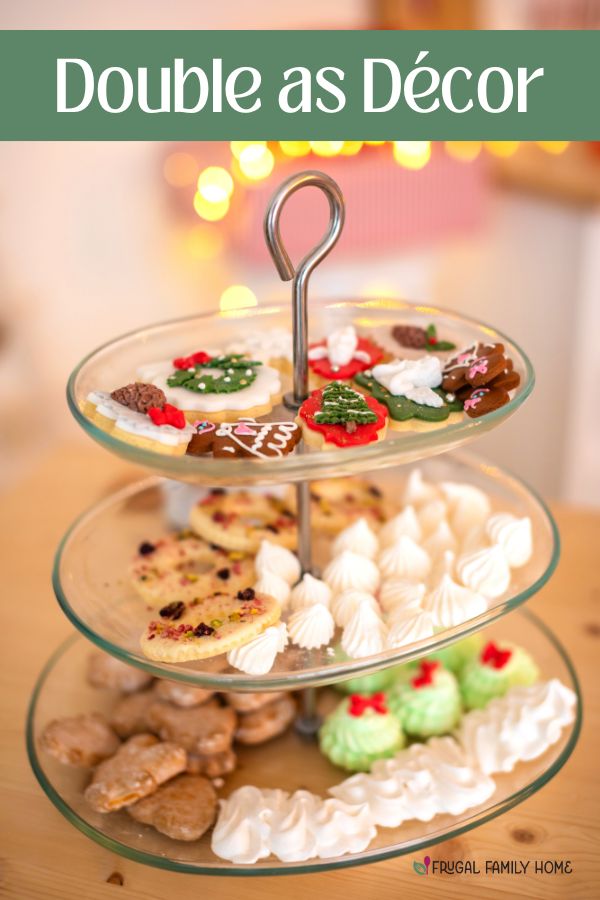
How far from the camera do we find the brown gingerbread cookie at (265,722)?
1.09m

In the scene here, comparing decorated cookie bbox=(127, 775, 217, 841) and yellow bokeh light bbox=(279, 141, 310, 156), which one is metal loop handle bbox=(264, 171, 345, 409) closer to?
decorated cookie bbox=(127, 775, 217, 841)

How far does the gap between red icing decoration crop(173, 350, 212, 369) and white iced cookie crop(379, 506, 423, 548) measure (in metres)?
0.32

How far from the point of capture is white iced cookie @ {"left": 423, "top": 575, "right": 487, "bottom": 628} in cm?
96

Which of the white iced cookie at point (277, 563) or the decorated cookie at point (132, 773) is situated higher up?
the white iced cookie at point (277, 563)

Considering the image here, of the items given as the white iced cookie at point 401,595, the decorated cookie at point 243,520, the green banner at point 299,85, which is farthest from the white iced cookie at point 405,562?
the green banner at point 299,85

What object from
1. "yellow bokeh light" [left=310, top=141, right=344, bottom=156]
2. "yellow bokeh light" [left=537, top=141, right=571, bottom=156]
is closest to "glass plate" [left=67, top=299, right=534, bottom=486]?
"yellow bokeh light" [left=310, top=141, right=344, bottom=156]

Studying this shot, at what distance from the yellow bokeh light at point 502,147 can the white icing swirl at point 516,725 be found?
5.35ft

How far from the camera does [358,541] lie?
1117 mm

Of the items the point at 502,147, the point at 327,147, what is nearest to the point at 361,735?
the point at 327,147

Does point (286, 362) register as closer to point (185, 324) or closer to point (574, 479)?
point (185, 324)

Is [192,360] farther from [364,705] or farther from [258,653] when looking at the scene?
[364,705]

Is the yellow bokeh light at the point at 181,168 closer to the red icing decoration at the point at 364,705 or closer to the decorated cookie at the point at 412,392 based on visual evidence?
the decorated cookie at the point at 412,392

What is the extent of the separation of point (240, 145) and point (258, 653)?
1.62 meters

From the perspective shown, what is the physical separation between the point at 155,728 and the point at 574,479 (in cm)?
170
